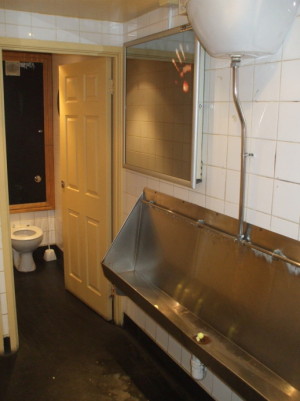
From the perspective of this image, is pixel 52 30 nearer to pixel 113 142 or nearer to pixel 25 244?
pixel 113 142

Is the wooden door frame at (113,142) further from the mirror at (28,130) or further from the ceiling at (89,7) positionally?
the mirror at (28,130)

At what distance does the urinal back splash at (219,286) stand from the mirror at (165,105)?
0.67 ft

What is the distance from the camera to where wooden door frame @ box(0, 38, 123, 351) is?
2.57 m

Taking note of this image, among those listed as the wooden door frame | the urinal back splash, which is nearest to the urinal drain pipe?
the urinal back splash

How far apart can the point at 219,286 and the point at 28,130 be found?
3.10 m

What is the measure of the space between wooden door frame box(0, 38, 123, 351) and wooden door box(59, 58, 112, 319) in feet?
0.18

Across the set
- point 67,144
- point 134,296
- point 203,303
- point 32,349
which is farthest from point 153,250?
point 67,144

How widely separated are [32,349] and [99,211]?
3.44 ft

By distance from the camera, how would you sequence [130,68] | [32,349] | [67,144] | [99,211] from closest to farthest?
[130,68] < [32,349] < [99,211] < [67,144]

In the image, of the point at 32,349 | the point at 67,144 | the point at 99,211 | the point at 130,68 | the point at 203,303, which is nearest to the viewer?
the point at 203,303

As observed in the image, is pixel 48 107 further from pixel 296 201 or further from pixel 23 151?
pixel 296 201

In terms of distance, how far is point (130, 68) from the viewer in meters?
2.63

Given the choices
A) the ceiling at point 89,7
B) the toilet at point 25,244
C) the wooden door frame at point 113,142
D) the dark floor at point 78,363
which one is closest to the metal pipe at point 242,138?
the ceiling at point 89,7

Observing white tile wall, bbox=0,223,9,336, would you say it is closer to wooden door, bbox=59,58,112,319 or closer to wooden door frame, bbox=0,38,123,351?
wooden door frame, bbox=0,38,123,351
